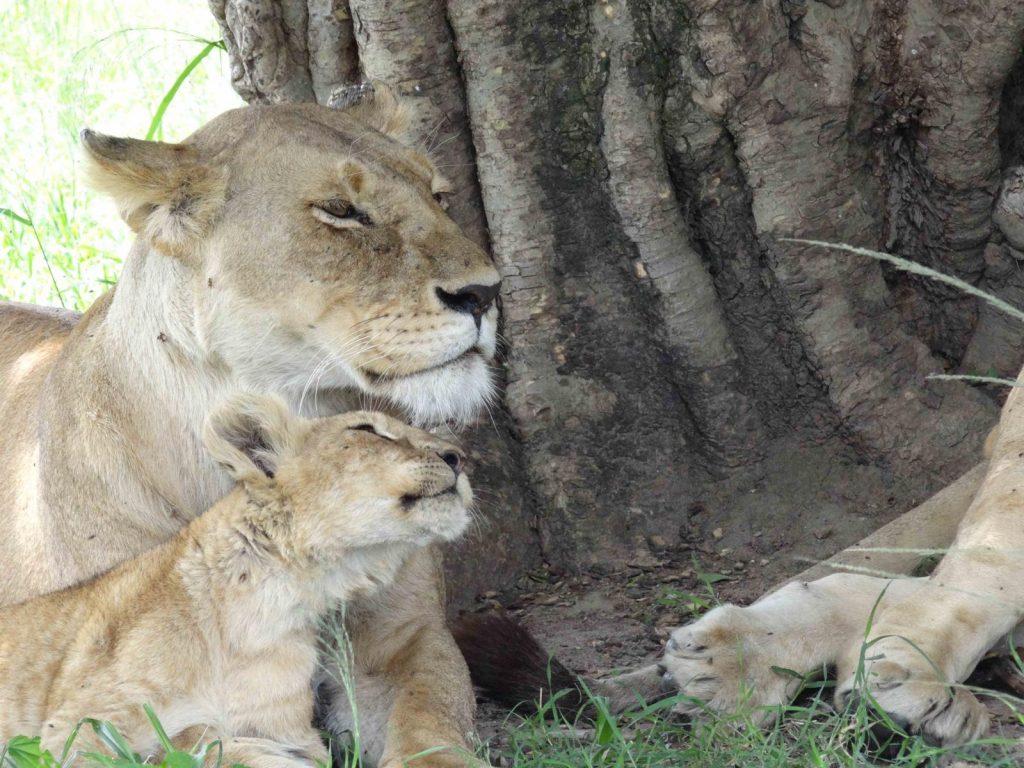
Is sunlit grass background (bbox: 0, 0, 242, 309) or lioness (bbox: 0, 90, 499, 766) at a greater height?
sunlit grass background (bbox: 0, 0, 242, 309)

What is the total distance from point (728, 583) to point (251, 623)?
140 cm

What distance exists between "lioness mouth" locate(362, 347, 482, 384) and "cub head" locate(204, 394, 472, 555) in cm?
26

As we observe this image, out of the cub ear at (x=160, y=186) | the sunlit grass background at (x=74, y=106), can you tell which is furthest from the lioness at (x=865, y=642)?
the sunlit grass background at (x=74, y=106)

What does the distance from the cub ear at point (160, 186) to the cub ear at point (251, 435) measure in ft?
1.61

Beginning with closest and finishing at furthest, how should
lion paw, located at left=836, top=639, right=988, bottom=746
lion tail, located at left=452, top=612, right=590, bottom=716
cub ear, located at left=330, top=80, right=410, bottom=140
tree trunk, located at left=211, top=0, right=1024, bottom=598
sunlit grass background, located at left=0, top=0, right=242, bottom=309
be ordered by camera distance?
lion paw, located at left=836, top=639, right=988, bottom=746 < lion tail, located at left=452, top=612, right=590, bottom=716 < cub ear, located at left=330, top=80, right=410, bottom=140 < tree trunk, located at left=211, top=0, right=1024, bottom=598 < sunlit grass background, located at left=0, top=0, right=242, bottom=309

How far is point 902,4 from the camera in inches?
128

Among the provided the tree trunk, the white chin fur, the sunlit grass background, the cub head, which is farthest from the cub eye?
the sunlit grass background

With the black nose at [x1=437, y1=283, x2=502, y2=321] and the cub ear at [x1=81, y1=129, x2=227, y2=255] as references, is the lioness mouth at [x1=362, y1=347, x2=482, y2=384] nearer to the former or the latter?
the black nose at [x1=437, y1=283, x2=502, y2=321]

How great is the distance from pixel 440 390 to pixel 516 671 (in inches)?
21.1

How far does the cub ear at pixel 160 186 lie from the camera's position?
8.26 feet

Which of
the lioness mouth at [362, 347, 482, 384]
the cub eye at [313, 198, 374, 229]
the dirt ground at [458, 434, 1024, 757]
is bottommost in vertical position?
the dirt ground at [458, 434, 1024, 757]

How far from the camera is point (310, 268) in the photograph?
2.56 meters

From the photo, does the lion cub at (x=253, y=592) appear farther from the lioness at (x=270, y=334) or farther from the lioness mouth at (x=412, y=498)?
the lioness at (x=270, y=334)

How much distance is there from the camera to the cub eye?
260cm
